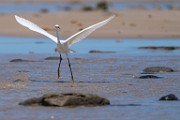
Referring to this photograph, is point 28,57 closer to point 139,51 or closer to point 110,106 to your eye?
point 139,51

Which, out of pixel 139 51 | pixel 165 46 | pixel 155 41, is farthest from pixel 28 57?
pixel 155 41

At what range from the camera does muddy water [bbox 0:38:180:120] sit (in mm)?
9719

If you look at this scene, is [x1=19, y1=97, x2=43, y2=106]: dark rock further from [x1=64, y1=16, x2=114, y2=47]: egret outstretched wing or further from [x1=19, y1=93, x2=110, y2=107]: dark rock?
[x1=64, y1=16, x2=114, y2=47]: egret outstretched wing

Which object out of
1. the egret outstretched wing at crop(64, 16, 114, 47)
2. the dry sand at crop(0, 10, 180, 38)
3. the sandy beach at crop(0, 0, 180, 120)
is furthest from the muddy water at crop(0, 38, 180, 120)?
the dry sand at crop(0, 10, 180, 38)

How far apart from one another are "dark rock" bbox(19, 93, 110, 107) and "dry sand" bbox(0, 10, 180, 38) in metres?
13.5

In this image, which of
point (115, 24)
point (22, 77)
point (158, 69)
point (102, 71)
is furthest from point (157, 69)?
point (115, 24)

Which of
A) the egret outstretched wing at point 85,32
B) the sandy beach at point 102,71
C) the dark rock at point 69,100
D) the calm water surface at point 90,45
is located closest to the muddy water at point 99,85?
the sandy beach at point 102,71

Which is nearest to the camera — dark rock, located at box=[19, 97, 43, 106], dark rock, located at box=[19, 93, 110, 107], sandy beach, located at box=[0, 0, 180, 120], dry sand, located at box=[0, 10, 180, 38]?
sandy beach, located at box=[0, 0, 180, 120]

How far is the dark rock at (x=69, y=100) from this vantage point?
1003cm

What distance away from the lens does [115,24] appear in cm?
2683

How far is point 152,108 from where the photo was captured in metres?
10.1

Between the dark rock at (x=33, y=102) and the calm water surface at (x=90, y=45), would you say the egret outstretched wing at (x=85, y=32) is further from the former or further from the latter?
the calm water surface at (x=90, y=45)

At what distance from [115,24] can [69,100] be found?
17.0 metres

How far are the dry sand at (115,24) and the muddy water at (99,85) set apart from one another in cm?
545
